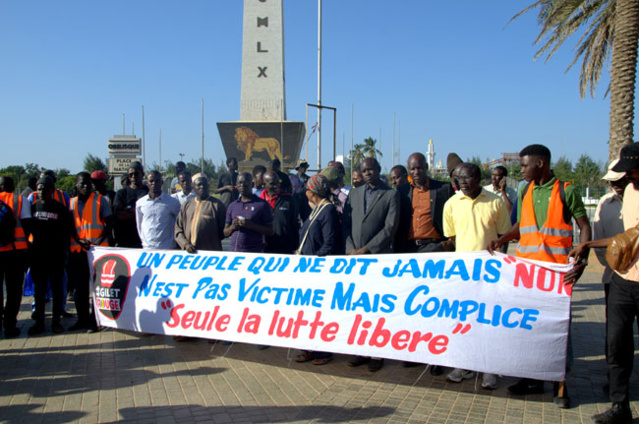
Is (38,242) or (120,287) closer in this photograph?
(120,287)

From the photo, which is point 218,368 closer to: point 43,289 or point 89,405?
point 89,405

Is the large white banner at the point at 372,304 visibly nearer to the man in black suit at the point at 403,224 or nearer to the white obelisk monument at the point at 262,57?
the man in black suit at the point at 403,224

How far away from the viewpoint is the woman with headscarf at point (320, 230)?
203 inches

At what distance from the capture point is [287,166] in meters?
23.1

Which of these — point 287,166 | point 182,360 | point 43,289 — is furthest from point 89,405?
point 287,166

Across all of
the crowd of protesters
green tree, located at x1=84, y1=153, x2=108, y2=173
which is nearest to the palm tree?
the crowd of protesters

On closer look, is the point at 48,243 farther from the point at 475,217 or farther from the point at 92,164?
the point at 92,164

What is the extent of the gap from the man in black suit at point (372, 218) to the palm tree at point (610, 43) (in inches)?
364

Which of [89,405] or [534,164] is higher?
[534,164]

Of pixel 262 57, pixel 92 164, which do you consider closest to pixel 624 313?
pixel 262 57

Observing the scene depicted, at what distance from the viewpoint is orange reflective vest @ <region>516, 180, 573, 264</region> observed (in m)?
4.11

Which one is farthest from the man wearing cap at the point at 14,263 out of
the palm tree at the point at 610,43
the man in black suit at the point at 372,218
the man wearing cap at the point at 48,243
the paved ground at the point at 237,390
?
the palm tree at the point at 610,43

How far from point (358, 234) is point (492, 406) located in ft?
6.95

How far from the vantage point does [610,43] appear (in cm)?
1386
